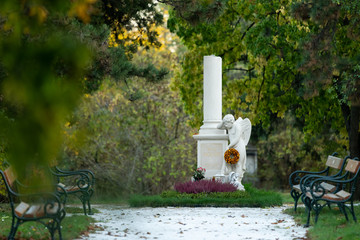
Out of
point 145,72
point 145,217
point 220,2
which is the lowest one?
point 145,217

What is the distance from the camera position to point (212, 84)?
689 inches

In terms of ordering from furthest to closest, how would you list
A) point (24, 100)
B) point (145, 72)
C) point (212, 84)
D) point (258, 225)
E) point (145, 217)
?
point (212, 84) < point (145, 72) < point (145, 217) < point (258, 225) < point (24, 100)

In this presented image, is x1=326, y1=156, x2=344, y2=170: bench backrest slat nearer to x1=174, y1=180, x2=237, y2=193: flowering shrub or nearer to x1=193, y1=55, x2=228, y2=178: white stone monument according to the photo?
x1=174, y1=180, x2=237, y2=193: flowering shrub

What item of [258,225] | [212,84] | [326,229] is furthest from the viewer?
[212,84]

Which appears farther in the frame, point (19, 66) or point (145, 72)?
point (145, 72)

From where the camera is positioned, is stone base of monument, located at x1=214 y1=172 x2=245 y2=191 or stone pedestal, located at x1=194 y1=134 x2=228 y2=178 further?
stone pedestal, located at x1=194 y1=134 x2=228 y2=178

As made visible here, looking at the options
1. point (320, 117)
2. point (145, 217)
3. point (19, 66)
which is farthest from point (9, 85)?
point (320, 117)

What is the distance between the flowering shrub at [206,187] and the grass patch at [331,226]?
Answer: 3480 mm

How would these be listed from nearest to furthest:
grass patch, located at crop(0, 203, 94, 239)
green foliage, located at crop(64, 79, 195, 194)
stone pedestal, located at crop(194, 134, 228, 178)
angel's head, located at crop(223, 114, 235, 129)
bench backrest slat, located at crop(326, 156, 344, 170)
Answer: grass patch, located at crop(0, 203, 94, 239) → bench backrest slat, located at crop(326, 156, 344, 170) → angel's head, located at crop(223, 114, 235, 129) → stone pedestal, located at crop(194, 134, 228, 178) → green foliage, located at crop(64, 79, 195, 194)

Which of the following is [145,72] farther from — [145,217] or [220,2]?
[145,217]

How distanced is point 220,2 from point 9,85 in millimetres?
9193

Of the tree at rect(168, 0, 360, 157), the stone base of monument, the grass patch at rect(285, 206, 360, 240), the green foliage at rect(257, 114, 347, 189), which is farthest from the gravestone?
the green foliage at rect(257, 114, 347, 189)

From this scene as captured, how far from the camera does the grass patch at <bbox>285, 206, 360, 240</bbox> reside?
7.44 meters

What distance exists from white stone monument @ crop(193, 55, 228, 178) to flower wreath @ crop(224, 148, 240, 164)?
714 millimetres
